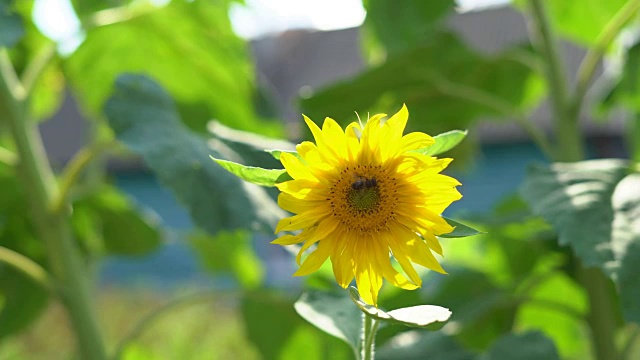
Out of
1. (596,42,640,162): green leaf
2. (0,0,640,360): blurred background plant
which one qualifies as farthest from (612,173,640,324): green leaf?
(596,42,640,162): green leaf

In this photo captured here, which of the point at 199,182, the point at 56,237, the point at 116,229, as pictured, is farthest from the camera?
the point at 116,229

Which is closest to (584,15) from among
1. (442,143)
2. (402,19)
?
(402,19)

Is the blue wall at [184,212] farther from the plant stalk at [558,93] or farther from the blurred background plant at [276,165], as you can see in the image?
the plant stalk at [558,93]

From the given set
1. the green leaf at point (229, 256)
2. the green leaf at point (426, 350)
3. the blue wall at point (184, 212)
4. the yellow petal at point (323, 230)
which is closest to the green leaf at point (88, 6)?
the green leaf at point (229, 256)

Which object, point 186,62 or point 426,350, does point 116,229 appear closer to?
point 186,62

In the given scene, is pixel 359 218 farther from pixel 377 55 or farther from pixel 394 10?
pixel 377 55

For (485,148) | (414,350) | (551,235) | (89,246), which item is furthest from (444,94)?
(485,148)

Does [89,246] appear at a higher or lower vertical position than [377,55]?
lower
